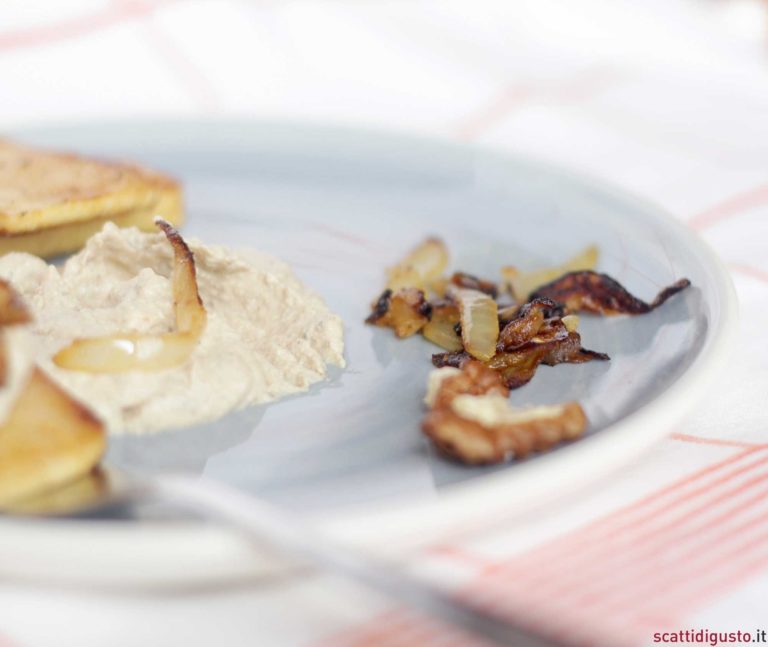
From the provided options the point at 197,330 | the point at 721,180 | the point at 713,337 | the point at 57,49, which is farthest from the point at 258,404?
the point at 57,49

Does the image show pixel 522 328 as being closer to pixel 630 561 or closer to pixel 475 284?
pixel 475 284

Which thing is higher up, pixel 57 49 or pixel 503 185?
pixel 57 49

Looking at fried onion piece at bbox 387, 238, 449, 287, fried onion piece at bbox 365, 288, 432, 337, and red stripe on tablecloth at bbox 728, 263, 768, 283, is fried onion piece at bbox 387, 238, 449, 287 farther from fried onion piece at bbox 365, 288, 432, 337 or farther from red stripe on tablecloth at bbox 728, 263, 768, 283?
red stripe on tablecloth at bbox 728, 263, 768, 283

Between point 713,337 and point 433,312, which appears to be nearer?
point 713,337

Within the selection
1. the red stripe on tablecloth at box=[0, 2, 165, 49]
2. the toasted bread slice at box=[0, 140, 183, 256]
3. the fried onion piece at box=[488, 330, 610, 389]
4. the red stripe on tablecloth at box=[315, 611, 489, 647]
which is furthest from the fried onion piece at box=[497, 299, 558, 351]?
the red stripe on tablecloth at box=[0, 2, 165, 49]

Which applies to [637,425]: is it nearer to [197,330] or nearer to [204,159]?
[197,330]

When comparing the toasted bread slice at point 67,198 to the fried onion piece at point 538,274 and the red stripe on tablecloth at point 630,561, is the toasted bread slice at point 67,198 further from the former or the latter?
the red stripe on tablecloth at point 630,561
